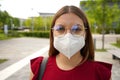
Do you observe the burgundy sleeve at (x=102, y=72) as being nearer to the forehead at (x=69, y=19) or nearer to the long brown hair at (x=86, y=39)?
the long brown hair at (x=86, y=39)

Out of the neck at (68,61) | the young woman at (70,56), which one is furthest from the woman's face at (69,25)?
the neck at (68,61)

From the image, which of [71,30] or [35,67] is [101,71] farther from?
[35,67]

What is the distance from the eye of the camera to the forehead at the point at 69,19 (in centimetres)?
203

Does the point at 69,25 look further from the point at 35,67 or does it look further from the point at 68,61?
the point at 35,67

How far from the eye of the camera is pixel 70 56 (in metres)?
2.01

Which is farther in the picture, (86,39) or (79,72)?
(86,39)

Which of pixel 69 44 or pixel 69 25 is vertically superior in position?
pixel 69 25

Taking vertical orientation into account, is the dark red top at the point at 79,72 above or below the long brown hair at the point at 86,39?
below

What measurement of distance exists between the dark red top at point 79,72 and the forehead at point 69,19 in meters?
0.33

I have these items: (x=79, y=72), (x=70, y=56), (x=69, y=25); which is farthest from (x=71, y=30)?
(x=79, y=72)

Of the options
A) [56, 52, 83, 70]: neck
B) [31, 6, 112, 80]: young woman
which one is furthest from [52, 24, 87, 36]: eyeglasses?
[56, 52, 83, 70]: neck

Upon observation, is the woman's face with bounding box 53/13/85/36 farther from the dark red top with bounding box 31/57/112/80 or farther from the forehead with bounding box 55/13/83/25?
the dark red top with bounding box 31/57/112/80

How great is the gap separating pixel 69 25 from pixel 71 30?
0.14 ft

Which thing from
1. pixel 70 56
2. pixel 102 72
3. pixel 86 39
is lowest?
pixel 102 72
